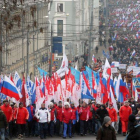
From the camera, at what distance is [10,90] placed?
2730 cm

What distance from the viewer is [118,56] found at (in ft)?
248

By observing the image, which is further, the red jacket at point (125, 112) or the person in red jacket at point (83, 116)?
the person in red jacket at point (83, 116)

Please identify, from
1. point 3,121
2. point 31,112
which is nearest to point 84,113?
A: point 31,112

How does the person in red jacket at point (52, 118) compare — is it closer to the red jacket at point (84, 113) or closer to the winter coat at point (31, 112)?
the winter coat at point (31, 112)

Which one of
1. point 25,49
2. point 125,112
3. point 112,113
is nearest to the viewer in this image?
point 125,112

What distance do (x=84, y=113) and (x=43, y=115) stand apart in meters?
1.37

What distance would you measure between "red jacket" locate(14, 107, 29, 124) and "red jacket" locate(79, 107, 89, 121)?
175cm

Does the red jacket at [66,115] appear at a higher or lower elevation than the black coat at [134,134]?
lower

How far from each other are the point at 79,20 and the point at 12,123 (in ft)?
225

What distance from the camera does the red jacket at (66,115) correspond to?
26.9 metres

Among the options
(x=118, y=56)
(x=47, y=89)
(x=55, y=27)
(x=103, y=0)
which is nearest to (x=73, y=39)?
(x=55, y=27)

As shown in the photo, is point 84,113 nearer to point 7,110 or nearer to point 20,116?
point 20,116

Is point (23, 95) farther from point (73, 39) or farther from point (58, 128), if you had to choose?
point (73, 39)

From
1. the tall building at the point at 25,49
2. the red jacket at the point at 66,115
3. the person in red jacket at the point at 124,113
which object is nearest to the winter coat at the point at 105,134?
the person in red jacket at the point at 124,113
